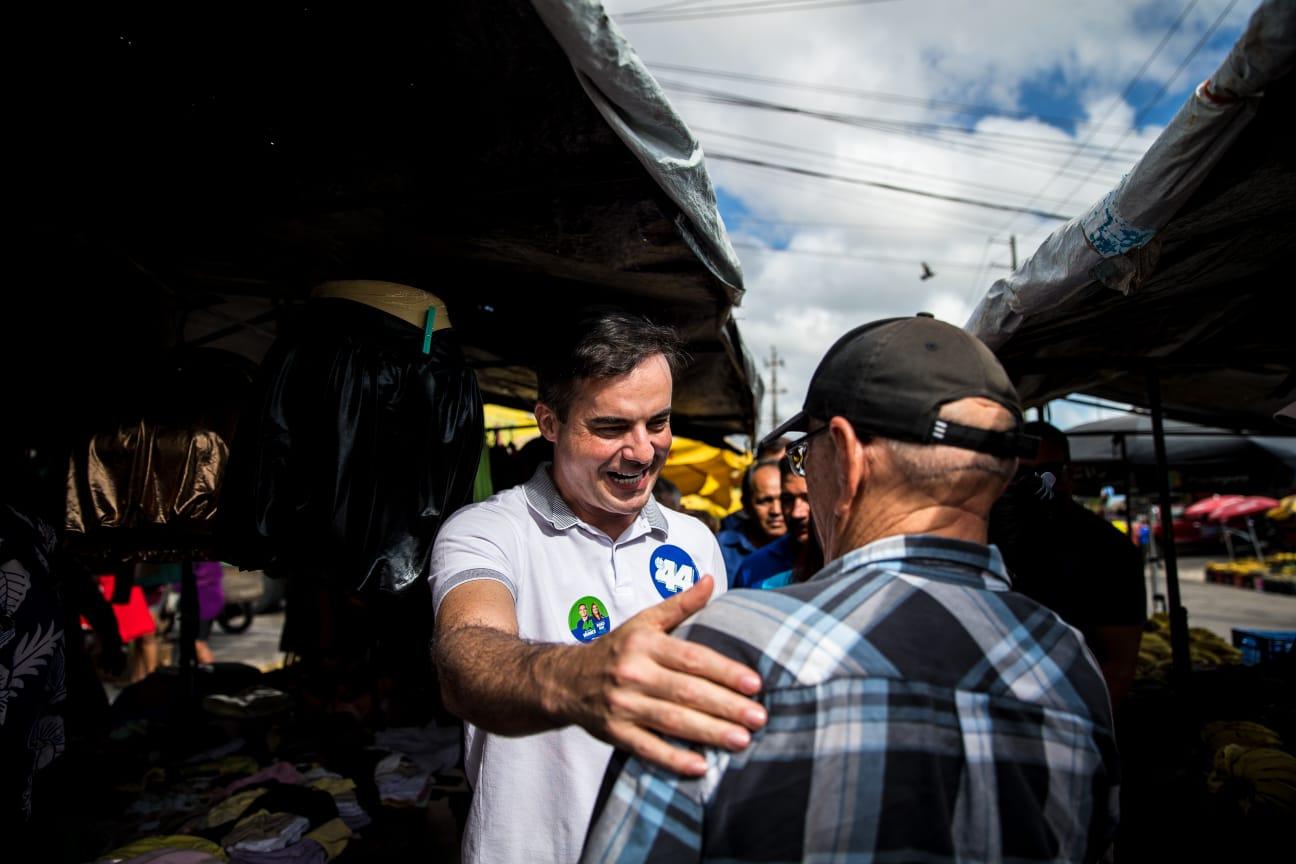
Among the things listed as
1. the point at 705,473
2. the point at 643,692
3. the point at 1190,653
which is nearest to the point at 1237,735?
the point at 1190,653

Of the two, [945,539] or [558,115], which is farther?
[558,115]

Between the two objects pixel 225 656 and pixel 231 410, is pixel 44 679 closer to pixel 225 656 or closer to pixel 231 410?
pixel 231 410

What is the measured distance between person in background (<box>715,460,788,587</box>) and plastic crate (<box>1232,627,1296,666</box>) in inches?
147

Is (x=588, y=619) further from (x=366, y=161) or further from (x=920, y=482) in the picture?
(x=366, y=161)

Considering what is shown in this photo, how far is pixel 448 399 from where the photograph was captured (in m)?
2.18

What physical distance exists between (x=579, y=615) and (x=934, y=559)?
96cm

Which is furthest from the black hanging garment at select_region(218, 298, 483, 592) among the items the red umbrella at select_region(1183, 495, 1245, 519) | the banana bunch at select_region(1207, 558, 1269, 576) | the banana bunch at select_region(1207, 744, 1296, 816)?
the red umbrella at select_region(1183, 495, 1245, 519)

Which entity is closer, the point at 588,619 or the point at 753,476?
the point at 588,619

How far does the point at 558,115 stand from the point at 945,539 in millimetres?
1264

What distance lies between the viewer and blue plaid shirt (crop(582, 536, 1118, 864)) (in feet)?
3.15

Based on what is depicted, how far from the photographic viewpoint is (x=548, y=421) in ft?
6.86

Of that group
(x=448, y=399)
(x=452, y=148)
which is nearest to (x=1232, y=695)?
(x=448, y=399)

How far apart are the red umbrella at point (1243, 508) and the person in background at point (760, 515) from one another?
26.5m

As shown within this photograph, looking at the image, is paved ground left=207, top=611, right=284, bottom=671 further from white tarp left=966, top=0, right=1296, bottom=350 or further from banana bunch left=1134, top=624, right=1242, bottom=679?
white tarp left=966, top=0, right=1296, bottom=350
